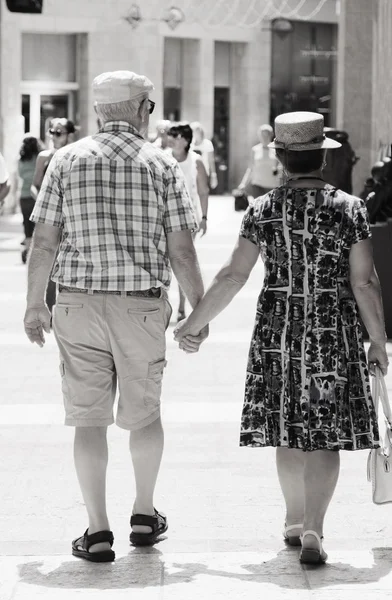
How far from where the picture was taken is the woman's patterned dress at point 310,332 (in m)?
5.23

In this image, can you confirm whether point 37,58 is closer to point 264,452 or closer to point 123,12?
point 123,12

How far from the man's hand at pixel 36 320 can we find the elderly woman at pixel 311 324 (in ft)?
2.65

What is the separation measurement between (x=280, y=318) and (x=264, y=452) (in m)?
2.13

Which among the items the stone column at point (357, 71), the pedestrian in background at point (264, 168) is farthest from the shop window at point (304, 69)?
the pedestrian in background at point (264, 168)

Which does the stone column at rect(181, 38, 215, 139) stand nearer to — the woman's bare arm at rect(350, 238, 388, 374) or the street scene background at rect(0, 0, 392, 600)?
the street scene background at rect(0, 0, 392, 600)

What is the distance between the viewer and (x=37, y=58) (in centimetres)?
3950

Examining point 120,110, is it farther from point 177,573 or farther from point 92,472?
point 177,573

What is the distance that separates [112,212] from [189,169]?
7.51 m

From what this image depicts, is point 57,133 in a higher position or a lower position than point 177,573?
higher

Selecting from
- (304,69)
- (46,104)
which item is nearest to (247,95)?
(304,69)

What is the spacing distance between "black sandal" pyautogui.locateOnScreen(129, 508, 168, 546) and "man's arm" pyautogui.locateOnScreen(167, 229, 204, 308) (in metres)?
0.87

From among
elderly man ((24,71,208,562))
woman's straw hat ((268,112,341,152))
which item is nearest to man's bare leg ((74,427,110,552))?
elderly man ((24,71,208,562))

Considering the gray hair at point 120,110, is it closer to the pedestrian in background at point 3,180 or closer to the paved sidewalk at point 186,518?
the paved sidewalk at point 186,518

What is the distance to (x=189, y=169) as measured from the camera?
1279cm
